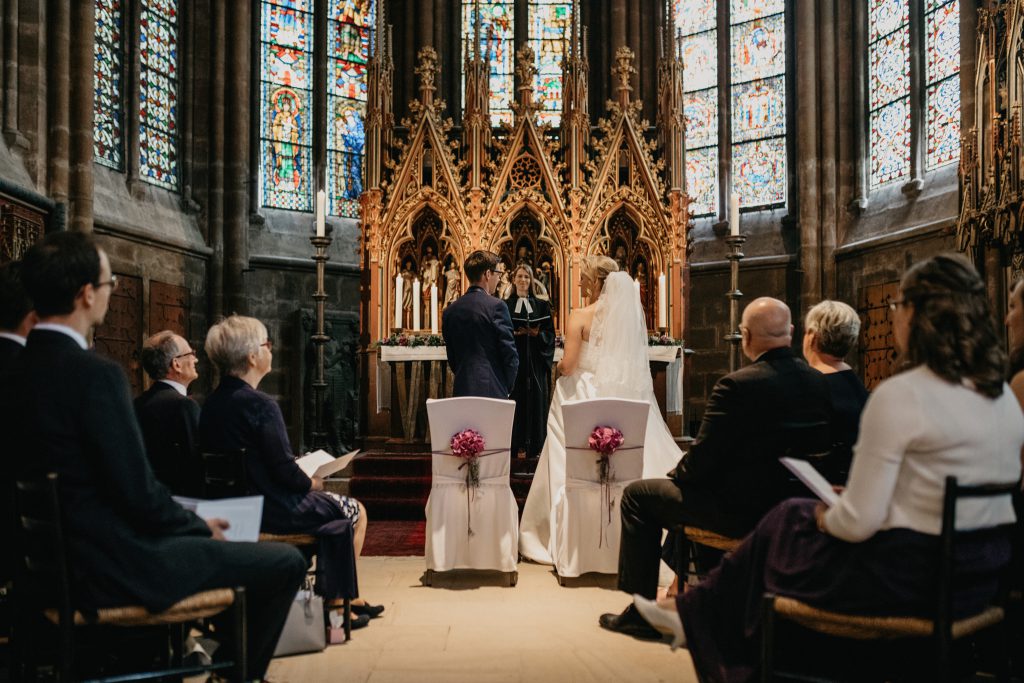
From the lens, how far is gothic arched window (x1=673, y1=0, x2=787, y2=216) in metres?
13.4

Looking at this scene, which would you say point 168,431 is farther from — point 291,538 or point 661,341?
point 661,341

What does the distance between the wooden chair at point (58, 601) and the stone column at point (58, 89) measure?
315 inches

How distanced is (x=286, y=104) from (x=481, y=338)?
357 inches

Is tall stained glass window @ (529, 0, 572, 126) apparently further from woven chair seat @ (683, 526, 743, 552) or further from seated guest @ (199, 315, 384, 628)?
woven chair seat @ (683, 526, 743, 552)

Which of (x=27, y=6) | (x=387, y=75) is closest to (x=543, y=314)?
(x=387, y=75)

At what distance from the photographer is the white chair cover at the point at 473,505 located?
505cm

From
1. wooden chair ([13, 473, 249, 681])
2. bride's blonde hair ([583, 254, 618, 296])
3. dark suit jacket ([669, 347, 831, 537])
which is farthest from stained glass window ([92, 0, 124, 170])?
dark suit jacket ([669, 347, 831, 537])

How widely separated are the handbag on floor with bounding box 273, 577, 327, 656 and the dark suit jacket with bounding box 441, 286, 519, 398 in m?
2.32

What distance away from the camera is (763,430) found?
3.48 meters

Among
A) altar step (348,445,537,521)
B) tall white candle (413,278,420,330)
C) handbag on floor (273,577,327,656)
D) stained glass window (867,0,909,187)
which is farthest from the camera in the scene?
stained glass window (867,0,909,187)

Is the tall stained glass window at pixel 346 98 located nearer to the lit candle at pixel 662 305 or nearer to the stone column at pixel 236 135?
the stone column at pixel 236 135

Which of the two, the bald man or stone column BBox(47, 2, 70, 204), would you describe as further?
stone column BBox(47, 2, 70, 204)

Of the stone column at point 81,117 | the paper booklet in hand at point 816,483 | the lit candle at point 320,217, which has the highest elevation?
the stone column at point 81,117

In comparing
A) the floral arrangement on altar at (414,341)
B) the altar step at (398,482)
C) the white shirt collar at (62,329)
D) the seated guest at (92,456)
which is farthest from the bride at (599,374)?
the white shirt collar at (62,329)
